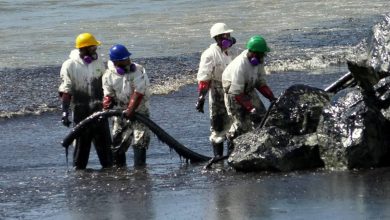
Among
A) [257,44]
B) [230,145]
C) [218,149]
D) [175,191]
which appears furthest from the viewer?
[218,149]

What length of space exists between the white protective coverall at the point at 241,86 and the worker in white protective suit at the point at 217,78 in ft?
1.32

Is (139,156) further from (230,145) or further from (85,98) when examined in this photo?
(230,145)

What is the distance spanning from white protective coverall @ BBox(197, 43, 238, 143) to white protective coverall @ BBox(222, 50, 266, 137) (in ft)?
1.29

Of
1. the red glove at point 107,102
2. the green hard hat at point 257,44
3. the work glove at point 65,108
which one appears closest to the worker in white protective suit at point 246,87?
the green hard hat at point 257,44

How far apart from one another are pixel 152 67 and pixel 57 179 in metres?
11.6

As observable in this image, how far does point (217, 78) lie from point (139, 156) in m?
1.48

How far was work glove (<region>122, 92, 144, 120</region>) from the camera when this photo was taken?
1365cm

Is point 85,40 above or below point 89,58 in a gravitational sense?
above

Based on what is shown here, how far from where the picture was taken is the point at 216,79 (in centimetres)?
1437

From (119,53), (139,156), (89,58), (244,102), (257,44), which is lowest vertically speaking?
(139,156)

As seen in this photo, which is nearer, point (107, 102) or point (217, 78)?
point (107, 102)

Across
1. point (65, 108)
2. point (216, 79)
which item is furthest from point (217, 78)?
point (65, 108)

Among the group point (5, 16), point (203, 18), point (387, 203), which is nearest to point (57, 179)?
point (387, 203)

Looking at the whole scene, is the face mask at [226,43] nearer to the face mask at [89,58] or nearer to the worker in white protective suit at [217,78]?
the worker in white protective suit at [217,78]
